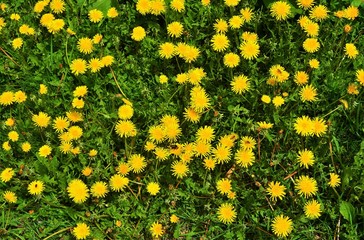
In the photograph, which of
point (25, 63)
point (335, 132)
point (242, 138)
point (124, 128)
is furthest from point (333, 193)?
point (25, 63)

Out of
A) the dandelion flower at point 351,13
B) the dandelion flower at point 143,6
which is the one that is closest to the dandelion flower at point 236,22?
the dandelion flower at point 143,6

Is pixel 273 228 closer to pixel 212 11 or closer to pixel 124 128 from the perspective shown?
pixel 124 128

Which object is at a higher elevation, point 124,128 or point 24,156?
point 124,128

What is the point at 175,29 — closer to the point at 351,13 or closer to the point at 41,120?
the point at 41,120

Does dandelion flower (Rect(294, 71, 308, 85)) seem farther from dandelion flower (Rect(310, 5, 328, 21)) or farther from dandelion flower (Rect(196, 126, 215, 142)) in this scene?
dandelion flower (Rect(196, 126, 215, 142))

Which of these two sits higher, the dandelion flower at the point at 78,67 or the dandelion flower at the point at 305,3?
the dandelion flower at the point at 305,3

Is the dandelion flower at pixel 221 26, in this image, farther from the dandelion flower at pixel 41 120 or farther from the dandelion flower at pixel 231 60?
the dandelion flower at pixel 41 120

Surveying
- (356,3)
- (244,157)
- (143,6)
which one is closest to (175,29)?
(143,6)

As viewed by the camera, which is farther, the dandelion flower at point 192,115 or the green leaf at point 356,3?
the green leaf at point 356,3
